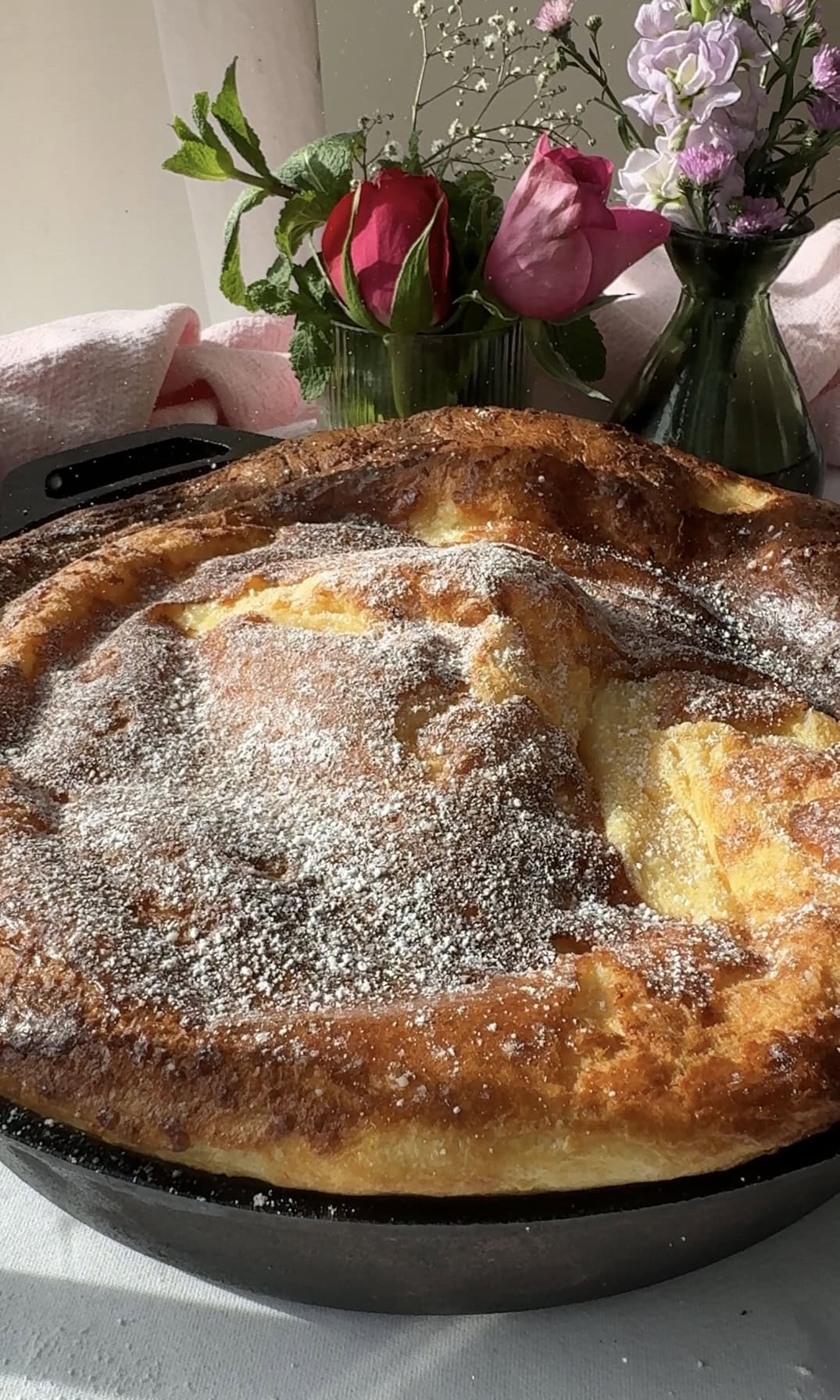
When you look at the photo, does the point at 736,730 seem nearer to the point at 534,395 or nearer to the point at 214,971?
the point at 214,971

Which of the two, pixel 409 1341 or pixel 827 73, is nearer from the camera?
pixel 409 1341

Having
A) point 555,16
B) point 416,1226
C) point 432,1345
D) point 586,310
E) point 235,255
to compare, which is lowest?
point 432,1345

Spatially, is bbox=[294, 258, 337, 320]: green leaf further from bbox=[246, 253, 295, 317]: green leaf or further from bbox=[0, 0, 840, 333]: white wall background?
bbox=[0, 0, 840, 333]: white wall background

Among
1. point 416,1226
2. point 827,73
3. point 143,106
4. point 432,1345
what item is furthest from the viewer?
point 143,106

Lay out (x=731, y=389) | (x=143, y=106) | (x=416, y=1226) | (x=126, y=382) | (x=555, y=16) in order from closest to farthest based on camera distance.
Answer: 1. (x=416, y=1226)
2. (x=555, y=16)
3. (x=731, y=389)
4. (x=126, y=382)
5. (x=143, y=106)

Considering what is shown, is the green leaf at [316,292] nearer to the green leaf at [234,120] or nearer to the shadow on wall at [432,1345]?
the green leaf at [234,120]

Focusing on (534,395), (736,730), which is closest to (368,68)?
(534,395)

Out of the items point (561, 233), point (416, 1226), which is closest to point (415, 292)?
point (561, 233)

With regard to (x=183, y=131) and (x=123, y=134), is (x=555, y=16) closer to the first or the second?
(x=183, y=131)

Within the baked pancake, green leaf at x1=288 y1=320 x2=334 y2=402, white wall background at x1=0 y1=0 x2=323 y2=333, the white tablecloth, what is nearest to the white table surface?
the white tablecloth
